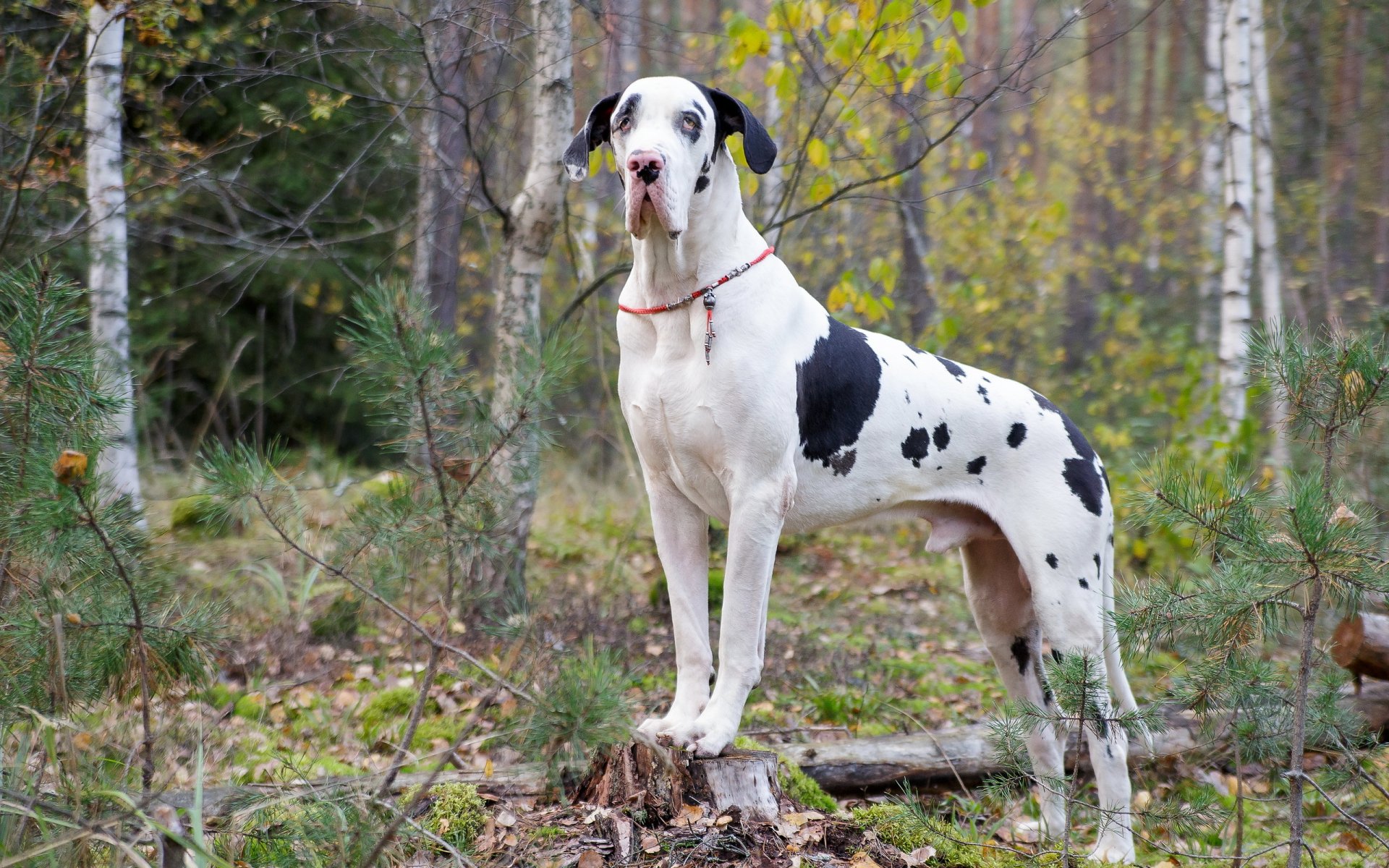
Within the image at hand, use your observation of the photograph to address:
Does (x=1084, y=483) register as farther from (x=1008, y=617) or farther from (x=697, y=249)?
(x=697, y=249)

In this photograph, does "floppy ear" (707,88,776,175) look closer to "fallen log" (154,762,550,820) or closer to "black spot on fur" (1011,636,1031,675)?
"fallen log" (154,762,550,820)

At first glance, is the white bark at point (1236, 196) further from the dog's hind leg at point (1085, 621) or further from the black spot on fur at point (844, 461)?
the black spot on fur at point (844, 461)

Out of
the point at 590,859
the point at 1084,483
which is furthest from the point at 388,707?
the point at 1084,483

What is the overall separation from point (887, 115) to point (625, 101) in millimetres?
6979

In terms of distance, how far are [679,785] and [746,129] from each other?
203 centimetres

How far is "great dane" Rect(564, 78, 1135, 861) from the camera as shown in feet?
10.2

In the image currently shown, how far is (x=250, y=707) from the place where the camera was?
4.55 meters

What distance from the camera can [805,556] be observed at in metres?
8.20

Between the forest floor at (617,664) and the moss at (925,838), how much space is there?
0.09 ft

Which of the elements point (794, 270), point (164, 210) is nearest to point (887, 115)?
point (794, 270)

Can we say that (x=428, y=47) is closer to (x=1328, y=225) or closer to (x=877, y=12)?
(x=877, y=12)

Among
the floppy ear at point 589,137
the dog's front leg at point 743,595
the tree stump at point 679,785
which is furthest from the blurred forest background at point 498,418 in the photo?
the floppy ear at point 589,137

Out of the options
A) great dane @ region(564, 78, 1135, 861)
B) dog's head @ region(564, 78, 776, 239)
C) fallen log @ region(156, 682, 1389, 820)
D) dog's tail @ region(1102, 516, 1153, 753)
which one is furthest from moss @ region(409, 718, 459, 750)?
dog's tail @ region(1102, 516, 1153, 753)

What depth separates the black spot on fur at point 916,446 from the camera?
140 inches
